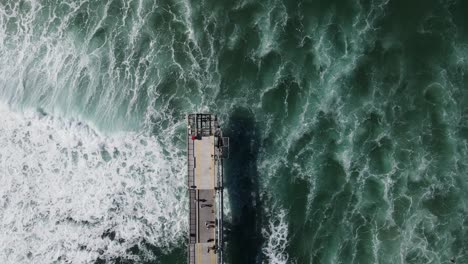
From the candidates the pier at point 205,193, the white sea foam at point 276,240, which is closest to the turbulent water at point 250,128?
the white sea foam at point 276,240

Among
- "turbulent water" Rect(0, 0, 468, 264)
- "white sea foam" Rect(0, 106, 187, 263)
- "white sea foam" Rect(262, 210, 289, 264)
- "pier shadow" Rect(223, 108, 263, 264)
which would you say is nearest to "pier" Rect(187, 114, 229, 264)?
"pier shadow" Rect(223, 108, 263, 264)

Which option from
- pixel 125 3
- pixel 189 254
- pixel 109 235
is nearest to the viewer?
pixel 189 254

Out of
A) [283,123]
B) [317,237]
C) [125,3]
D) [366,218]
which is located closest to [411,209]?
[366,218]

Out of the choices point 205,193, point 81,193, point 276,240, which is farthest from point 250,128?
point 81,193

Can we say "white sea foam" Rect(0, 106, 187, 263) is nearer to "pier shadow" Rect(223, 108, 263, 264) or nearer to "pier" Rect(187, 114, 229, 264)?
"pier" Rect(187, 114, 229, 264)

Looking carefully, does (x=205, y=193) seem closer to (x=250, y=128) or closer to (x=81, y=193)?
(x=250, y=128)

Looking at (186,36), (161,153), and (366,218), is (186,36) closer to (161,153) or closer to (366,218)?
(161,153)
